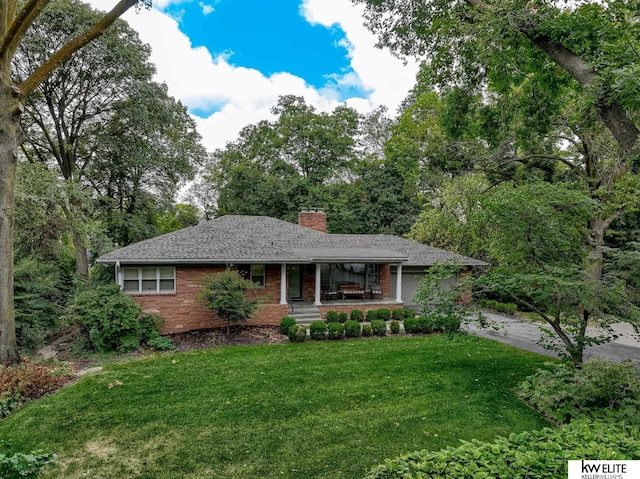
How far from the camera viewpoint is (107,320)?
393 inches

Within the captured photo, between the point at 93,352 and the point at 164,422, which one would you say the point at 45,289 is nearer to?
the point at 93,352

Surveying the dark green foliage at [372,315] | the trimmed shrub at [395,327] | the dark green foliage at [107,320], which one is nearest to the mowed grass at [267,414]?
the dark green foliage at [107,320]

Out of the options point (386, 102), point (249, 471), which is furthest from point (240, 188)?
point (249, 471)

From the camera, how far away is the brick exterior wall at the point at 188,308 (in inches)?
470

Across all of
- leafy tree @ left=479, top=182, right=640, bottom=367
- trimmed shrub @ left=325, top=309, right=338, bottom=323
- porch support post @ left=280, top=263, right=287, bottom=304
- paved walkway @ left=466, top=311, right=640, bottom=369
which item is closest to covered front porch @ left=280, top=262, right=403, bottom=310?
porch support post @ left=280, top=263, right=287, bottom=304

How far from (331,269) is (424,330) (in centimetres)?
539

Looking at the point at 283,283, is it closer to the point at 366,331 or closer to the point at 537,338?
the point at 366,331

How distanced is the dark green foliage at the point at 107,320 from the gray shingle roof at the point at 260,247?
1473mm

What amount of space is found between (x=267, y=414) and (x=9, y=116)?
8.60 metres

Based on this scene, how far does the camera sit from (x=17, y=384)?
Result: 6.73m

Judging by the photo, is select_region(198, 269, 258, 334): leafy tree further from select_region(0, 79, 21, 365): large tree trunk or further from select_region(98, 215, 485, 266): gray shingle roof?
select_region(0, 79, 21, 365): large tree trunk

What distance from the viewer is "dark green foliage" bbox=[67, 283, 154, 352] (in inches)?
391

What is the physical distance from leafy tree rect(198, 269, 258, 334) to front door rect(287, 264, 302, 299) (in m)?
3.79

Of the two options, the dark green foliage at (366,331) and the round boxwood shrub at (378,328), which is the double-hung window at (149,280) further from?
the round boxwood shrub at (378,328)
